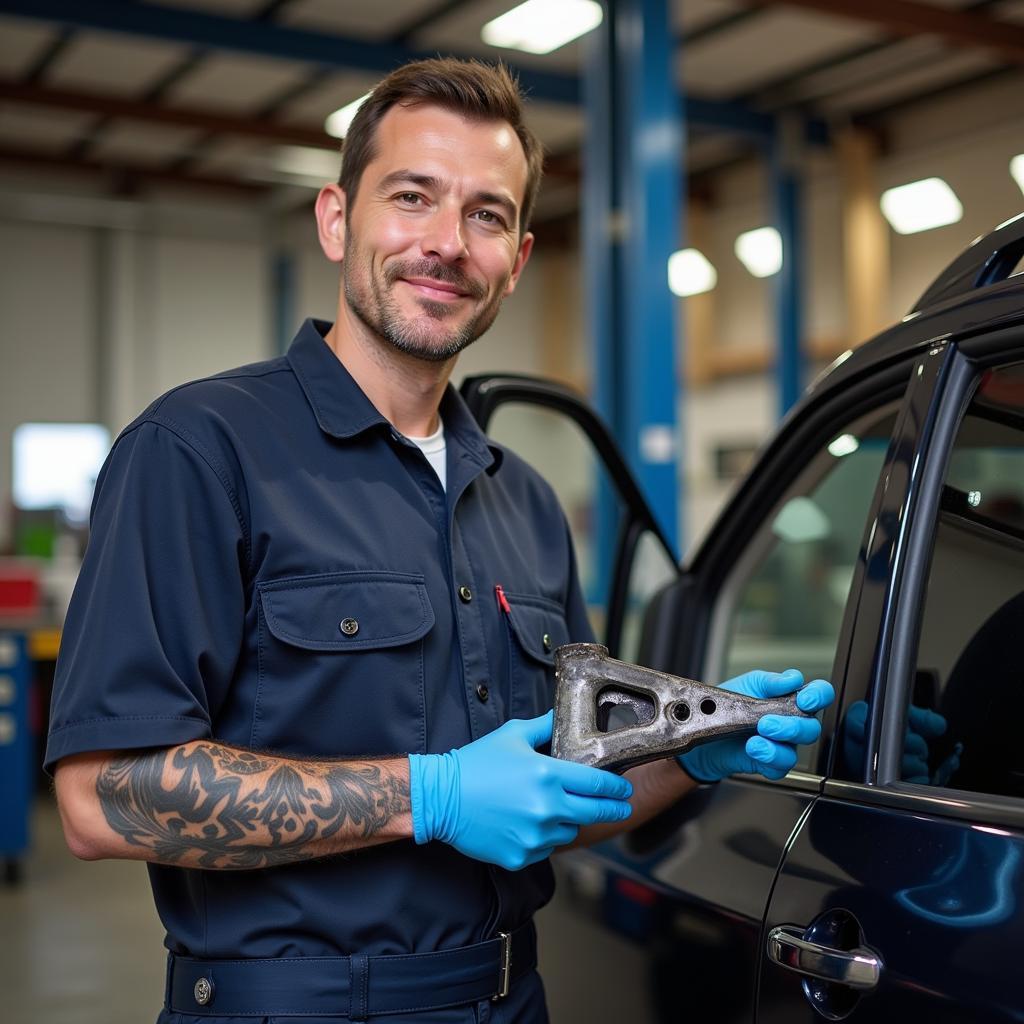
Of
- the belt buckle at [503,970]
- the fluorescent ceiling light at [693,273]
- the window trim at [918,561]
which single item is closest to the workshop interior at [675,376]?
the window trim at [918,561]

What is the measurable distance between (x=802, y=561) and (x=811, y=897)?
8.19 m

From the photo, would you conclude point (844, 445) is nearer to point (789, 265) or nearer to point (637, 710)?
point (637, 710)

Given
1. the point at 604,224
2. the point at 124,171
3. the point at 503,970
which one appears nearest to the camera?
the point at 503,970

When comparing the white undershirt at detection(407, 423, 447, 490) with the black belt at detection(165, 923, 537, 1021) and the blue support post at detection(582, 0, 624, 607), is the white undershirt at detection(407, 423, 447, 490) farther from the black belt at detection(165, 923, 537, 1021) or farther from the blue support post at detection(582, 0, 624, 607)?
the blue support post at detection(582, 0, 624, 607)

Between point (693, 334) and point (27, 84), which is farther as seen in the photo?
point (693, 334)

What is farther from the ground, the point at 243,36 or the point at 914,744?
the point at 243,36

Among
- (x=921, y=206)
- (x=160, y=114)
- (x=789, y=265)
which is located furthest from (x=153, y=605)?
(x=160, y=114)

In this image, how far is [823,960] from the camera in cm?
137

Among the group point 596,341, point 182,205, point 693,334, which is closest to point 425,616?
point 596,341

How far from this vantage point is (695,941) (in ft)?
5.37

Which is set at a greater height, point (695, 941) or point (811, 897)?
A: point (811, 897)

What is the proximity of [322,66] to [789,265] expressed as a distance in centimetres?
468

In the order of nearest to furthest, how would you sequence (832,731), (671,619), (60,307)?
(832,731), (671,619), (60,307)

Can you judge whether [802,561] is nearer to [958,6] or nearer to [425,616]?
[958,6]
